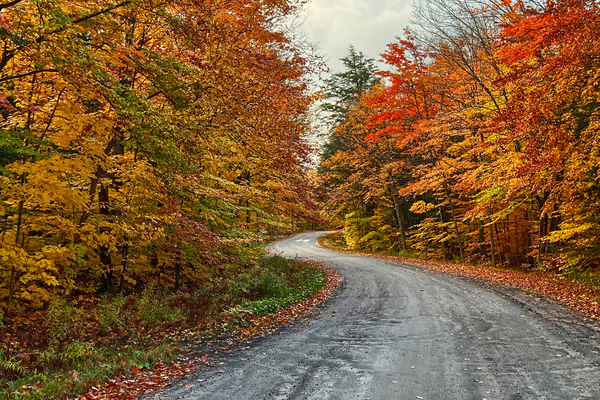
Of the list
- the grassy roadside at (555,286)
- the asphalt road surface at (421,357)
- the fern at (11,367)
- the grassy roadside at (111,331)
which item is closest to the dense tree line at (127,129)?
the grassy roadside at (111,331)

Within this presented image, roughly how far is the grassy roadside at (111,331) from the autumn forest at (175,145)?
0.17 ft

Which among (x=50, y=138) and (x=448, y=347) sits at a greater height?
(x=50, y=138)

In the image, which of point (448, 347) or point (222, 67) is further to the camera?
point (222, 67)

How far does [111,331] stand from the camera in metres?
7.52

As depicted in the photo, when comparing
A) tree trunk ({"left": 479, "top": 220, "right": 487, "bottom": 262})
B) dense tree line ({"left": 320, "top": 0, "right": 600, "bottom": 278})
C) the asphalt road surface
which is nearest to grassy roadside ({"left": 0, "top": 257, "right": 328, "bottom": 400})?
the asphalt road surface

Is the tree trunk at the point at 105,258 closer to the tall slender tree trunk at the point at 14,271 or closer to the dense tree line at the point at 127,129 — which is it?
the dense tree line at the point at 127,129

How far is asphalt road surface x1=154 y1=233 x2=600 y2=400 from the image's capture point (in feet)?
15.6

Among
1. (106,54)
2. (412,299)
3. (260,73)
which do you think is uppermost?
(260,73)

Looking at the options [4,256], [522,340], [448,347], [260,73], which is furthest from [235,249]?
[522,340]

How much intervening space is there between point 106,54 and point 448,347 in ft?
27.6

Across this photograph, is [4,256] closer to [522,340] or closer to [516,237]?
[522,340]

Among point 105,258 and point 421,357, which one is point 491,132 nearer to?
point 421,357

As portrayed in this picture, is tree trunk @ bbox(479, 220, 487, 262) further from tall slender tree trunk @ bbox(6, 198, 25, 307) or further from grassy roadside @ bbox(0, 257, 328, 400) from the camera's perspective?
tall slender tree trunk @ bbox(6, 198, 25, 307)

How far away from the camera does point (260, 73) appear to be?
10219 millimetres
